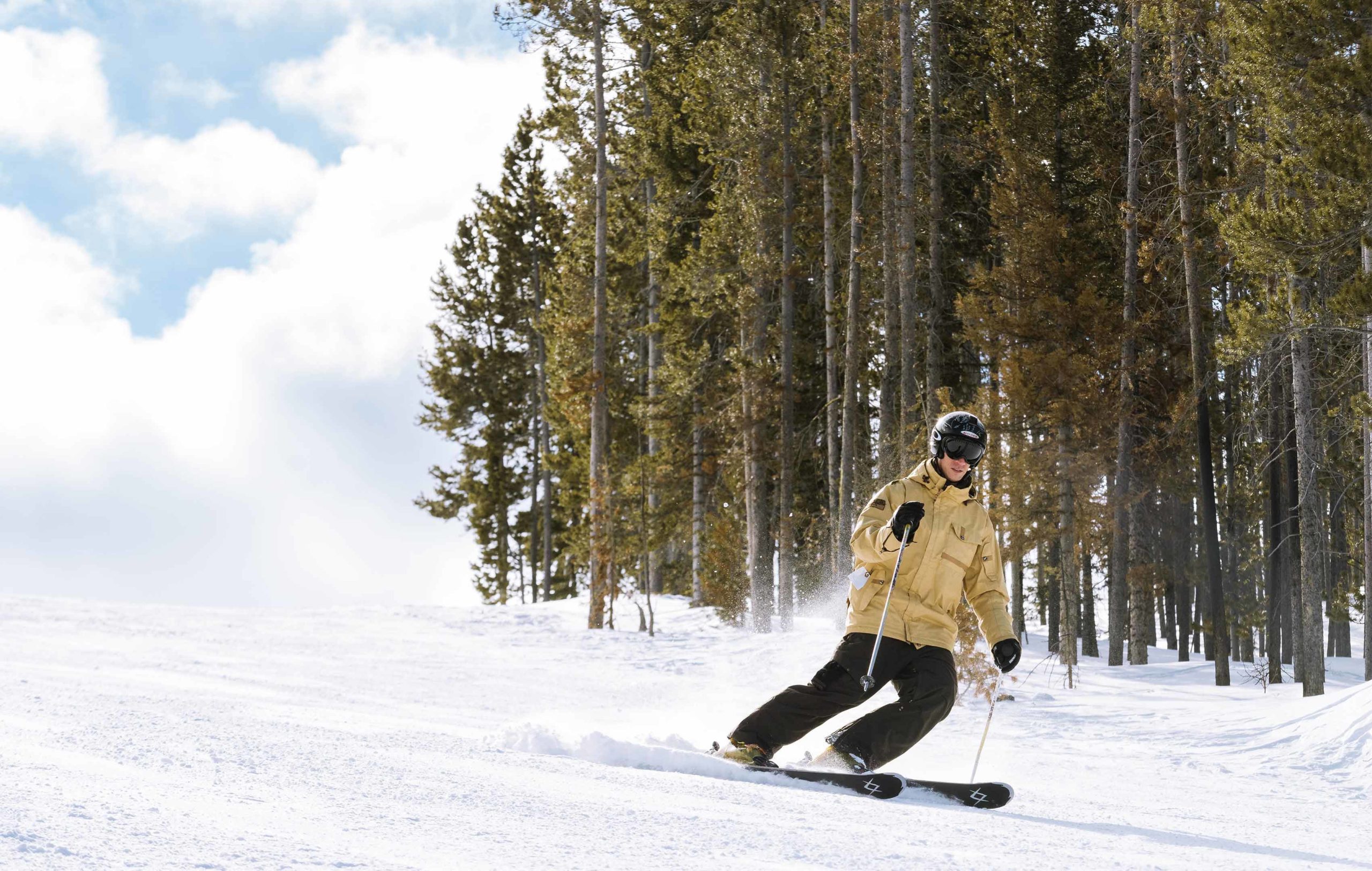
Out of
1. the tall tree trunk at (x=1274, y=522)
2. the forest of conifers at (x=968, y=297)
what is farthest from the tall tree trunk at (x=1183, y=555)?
the tall tree trunk at (x=1274, y=522)

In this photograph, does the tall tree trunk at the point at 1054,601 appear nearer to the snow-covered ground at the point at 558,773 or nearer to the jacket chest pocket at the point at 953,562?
the snow-covered ground at the point at 558,773

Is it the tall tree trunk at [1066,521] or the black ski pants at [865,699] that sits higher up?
the tall tree trunk at [1066,521]

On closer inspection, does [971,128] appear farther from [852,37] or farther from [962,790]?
[962,790]

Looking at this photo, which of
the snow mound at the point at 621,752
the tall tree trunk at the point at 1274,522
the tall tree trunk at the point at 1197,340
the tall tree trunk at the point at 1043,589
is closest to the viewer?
the snow mound at the point at 621,752

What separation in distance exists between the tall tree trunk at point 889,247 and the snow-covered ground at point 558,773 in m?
7.28

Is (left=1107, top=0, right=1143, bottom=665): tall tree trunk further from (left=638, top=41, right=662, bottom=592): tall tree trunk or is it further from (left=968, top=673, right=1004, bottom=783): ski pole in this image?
(left=968, top=673, right=1004, bottom=783): ski pole

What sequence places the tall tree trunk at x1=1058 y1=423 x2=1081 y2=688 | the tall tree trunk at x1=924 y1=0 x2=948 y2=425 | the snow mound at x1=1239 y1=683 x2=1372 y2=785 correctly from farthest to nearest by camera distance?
the tall tree trunk at x1=924 y1=0 x2=948 y2=425 → the tall tree trunk at x1=1058 y1=423 x2=1081 y2=688 → the snow mound at x1=1239 y1=683 x2=1372 y2=785

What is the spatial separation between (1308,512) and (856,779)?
1271cm

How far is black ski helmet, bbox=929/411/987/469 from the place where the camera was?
506 cm

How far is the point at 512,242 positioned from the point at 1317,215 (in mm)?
27978

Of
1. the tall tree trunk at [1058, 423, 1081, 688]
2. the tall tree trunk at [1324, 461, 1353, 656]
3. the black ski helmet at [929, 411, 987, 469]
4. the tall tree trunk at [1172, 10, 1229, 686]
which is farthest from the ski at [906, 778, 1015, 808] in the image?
the tall tree trunk at [1324, 461, 1353, 656]

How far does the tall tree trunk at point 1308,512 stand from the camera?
14234 mm

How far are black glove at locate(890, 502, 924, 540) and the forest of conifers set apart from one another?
9839 millimetres

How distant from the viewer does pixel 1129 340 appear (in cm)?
1861
